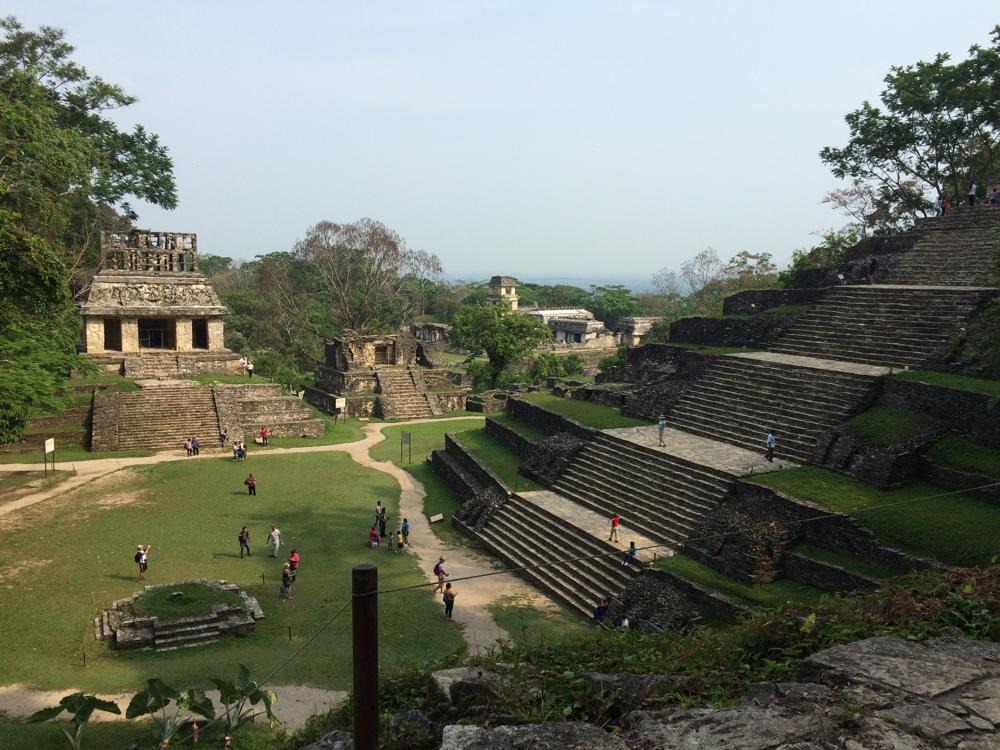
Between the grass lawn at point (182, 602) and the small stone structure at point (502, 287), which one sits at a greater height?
the small stone structure at point (502, 287)

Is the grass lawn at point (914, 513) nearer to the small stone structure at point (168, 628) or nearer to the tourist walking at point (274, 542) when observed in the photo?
the small stone structure at point (168, 628)

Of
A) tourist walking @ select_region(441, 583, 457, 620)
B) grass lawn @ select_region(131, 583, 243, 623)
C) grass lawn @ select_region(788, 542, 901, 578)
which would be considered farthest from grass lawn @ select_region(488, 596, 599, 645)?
grass lawn @ select_region(131, 583, 243, 623)

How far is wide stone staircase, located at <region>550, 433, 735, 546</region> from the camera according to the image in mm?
15180

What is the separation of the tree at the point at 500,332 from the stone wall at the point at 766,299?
13.3m

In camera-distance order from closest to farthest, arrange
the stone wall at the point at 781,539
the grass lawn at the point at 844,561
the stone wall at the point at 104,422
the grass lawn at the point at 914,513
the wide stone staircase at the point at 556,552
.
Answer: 1. the grass lawn at the point at 914,513
2. the grass lawn at the point at 844,561
3. the stone wall at the point at 781,539
4. the wide stone staircase at the point at 556,552
5. the stone wall at the point at 104,422

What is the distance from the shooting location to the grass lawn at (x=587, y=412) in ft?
69.2

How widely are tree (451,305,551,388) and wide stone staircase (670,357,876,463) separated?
56.8 ft

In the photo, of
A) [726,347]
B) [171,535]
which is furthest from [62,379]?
[726,347]

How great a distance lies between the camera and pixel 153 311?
32.1m

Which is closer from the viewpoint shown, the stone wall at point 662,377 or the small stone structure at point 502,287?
the stone wall at point 662,377

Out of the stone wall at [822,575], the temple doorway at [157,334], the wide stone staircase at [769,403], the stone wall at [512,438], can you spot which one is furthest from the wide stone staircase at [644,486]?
the temple doorway at [157,334]

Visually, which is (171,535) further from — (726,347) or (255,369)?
(255,369)

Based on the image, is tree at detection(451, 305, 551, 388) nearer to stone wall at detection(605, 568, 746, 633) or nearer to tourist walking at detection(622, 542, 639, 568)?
tourist walking at detection(622, 542, 639, 568)

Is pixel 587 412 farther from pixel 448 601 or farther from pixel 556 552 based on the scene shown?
pixel 448 601
